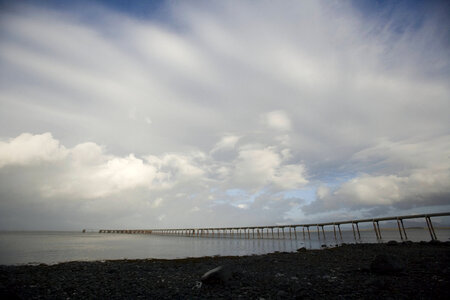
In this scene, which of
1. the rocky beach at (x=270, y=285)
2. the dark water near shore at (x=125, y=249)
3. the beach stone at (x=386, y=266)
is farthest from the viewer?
the dark water near shore at (x=125, y=249)

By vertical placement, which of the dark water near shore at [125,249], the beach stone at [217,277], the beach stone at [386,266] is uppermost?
the beach stone at [386,266]

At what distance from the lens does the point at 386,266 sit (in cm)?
991

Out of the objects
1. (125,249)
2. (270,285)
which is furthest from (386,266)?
(125,249)

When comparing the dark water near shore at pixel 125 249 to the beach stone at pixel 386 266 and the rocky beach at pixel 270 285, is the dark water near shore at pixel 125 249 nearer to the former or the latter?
the rocky beach at pixel 270 285

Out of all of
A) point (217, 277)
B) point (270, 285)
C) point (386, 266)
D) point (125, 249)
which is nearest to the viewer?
point (270, 285)

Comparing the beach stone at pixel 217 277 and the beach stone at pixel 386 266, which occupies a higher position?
the beach stone at pixel 386 266

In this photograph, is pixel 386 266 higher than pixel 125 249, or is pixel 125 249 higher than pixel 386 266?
pixel 386 266

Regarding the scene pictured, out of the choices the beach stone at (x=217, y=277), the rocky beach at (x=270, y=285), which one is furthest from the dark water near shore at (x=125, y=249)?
the beach stone at (x=217, y=277)

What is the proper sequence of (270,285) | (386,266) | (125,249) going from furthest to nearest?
(125,249), (386,266), (270,285)

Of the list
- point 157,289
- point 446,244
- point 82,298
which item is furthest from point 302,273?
point 446,244

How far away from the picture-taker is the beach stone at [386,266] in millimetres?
9828

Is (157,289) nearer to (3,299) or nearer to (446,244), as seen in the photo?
(3,299)

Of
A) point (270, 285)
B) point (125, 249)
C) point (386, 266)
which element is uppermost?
point (386, 266)

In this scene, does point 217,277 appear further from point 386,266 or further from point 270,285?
point 386,266
